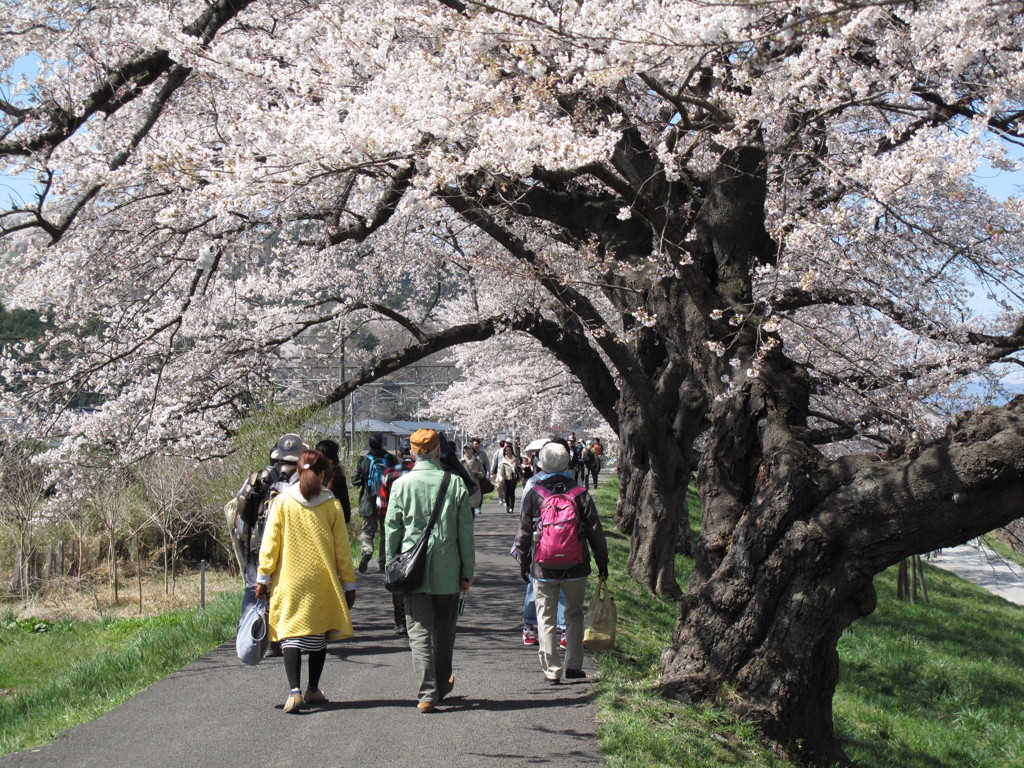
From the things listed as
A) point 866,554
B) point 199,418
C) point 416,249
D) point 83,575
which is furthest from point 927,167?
point 83,575

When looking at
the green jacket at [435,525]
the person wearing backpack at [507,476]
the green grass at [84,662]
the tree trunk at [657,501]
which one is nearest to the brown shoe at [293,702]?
the green jacket at [435,525]

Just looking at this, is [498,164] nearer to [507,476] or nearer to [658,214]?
[658,214]

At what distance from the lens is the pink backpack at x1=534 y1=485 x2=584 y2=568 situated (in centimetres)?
614

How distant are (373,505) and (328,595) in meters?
4.52

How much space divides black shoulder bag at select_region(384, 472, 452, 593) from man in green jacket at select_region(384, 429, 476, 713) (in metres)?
0.03

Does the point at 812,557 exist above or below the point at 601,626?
above

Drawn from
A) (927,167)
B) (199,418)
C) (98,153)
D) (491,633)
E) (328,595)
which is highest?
(98,153)

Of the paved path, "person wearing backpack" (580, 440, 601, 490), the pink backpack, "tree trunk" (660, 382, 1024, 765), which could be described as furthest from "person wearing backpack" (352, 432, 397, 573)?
the paved path

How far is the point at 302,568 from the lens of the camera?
5.23 metres

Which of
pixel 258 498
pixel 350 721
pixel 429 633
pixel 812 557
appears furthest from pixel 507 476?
pixel 350 721

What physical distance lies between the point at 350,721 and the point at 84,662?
330 centimetres

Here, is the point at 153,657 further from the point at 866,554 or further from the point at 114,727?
the point at 866,554

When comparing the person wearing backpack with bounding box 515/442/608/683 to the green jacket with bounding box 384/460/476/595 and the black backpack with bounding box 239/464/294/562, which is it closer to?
the green jacket with bounding box 384/460/476/595

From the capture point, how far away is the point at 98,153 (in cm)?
→ 795
